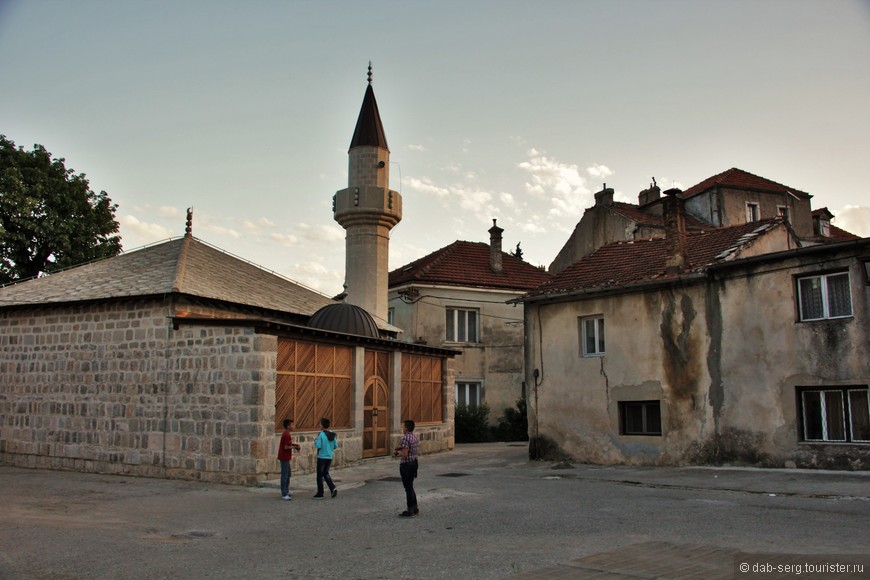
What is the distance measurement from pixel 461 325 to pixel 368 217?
22.9ft

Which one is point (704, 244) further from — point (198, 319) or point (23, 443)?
point (23, 443)

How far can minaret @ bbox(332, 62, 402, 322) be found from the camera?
2791cm

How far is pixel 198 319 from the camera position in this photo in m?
16.0

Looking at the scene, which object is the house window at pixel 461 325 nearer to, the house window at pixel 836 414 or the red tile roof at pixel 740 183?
the red tile roof at pixel 740 183

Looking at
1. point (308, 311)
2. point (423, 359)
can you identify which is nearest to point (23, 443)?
point (308, 311)

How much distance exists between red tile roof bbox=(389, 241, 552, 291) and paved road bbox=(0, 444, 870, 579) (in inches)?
643

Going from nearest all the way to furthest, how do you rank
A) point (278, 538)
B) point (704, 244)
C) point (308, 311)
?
point (278, 538)
point (704, 244)
point (308, 311)

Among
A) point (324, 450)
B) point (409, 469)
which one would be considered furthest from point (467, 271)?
point (409, 469)

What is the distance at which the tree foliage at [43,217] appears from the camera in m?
29.9

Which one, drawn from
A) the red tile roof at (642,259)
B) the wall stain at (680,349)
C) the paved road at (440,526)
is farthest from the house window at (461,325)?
the paved road at (440,526)

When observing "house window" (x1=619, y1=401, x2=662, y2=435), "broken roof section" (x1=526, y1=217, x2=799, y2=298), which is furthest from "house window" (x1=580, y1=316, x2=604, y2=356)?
"house window" (x1=619, y1=401, x2=662, y2=435)

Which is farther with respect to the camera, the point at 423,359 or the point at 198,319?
the point at 423,359

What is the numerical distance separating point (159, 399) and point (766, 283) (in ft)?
45.4

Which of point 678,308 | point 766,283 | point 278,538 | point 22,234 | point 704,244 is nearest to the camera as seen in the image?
point 278,538
